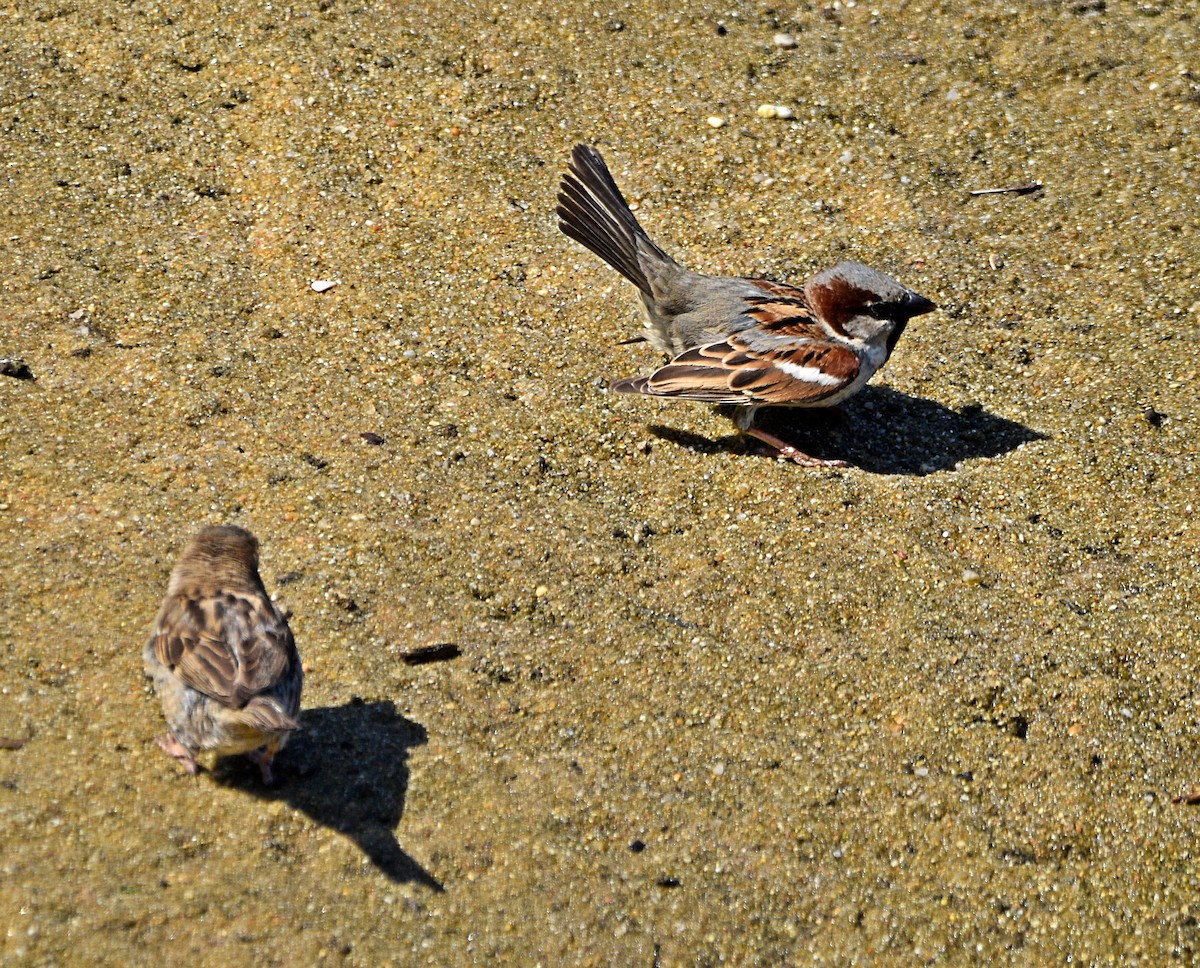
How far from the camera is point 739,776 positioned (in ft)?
16.5

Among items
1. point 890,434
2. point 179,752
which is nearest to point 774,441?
point 890,434

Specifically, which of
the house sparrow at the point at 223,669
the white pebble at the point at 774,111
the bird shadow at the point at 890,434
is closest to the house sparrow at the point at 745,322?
the bird shadow at the point at 890,434

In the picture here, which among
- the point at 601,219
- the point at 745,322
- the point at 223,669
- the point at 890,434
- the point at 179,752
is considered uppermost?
the point at 601,219

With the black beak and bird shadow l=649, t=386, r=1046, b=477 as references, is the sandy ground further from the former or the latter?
the black beak

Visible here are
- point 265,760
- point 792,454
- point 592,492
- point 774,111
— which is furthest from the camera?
point 774,111

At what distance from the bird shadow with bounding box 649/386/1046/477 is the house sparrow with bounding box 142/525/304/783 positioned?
106 inches

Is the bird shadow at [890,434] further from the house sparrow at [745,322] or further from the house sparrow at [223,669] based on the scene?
the house sparrow at [223,669]

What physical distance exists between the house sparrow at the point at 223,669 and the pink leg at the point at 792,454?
9.52 ft

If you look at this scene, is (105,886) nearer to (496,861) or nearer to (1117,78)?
(496,861)

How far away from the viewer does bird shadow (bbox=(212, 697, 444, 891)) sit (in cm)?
457

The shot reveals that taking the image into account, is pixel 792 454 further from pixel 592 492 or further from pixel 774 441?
pixel 592 492

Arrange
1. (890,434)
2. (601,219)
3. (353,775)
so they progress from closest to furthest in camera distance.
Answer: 1. (353,775)
2. (890,434)
3. (601,219)

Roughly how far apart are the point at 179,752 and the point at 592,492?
242 centimetres

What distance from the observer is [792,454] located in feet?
21.9
